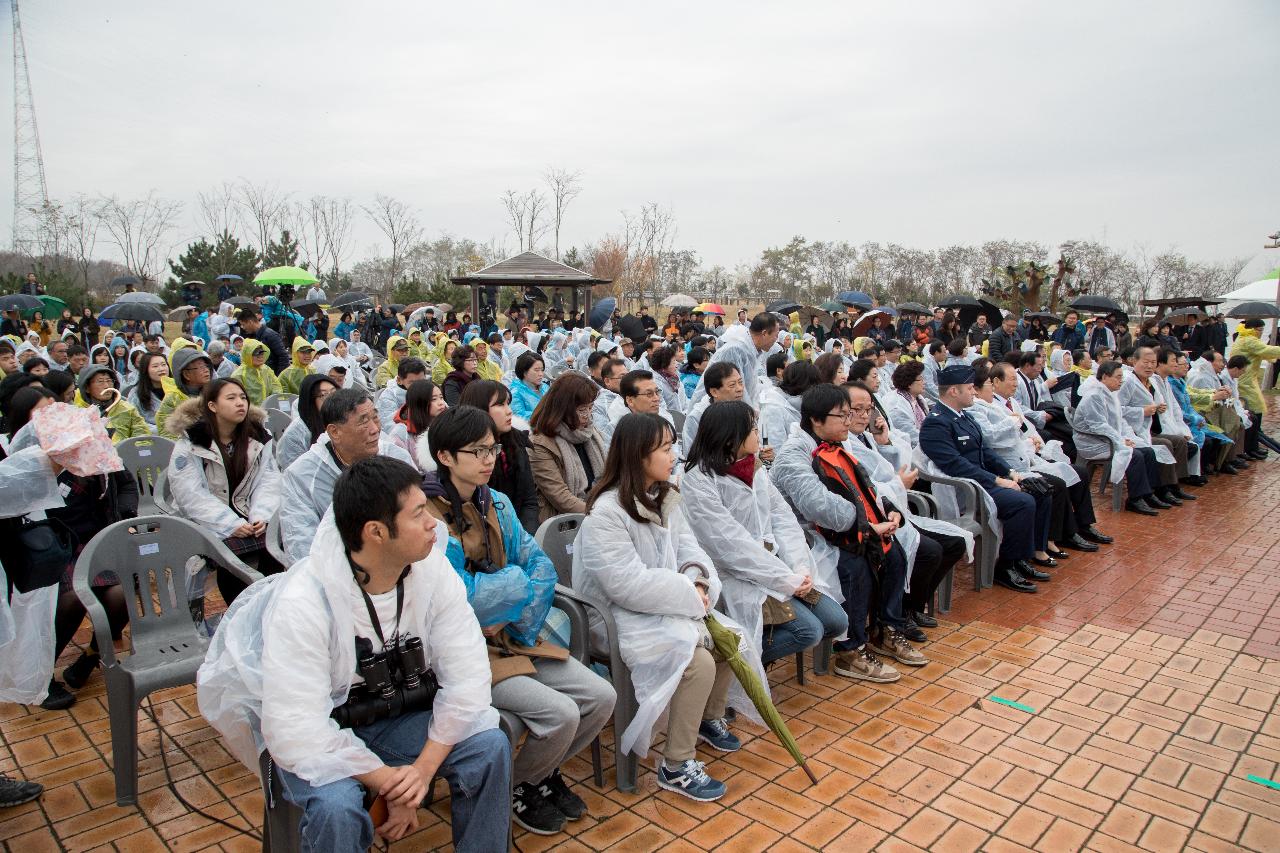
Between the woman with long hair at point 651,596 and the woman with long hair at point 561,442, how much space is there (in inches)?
47.3

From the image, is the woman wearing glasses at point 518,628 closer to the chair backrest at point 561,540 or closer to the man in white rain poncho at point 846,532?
the chair backrest at point 561,540

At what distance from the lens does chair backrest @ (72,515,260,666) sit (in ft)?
10.9

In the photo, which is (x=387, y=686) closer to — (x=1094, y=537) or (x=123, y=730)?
(x=123, y=730)

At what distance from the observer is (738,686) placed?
368 cm

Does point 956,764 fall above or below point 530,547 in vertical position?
below

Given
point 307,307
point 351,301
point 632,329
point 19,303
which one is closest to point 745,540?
point 632,329

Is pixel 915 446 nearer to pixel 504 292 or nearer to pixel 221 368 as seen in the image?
pixel 221 368

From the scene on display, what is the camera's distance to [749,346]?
7250 mm

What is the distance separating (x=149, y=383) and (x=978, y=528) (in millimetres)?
7060

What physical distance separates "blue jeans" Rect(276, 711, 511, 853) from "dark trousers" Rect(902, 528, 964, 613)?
302cm

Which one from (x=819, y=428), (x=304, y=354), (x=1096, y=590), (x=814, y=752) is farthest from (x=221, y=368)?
(x=1096, y=590)

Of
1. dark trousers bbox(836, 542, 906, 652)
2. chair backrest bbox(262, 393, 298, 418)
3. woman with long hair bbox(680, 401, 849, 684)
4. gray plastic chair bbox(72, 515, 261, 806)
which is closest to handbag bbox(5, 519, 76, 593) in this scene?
gray plastic chair bbox(72, 515, 261, 806)

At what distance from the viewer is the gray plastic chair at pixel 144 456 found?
5.05 meters

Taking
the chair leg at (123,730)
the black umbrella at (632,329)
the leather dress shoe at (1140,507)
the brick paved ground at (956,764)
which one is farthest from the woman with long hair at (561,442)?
the black umbrella at (632,329)
